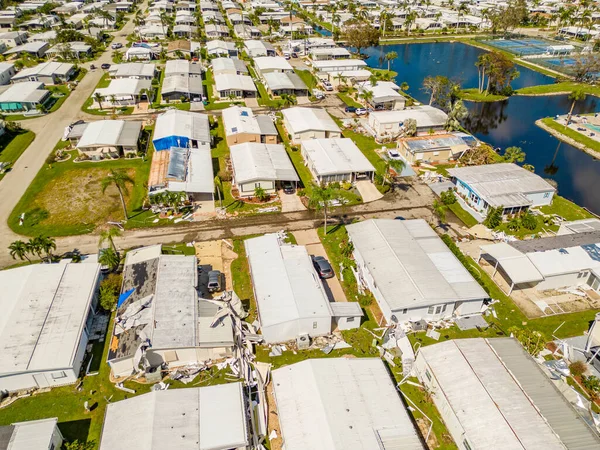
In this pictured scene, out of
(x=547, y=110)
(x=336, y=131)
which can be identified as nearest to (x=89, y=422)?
(x=336, y=131)

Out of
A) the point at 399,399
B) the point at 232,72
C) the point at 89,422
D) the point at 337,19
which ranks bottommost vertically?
the point at 89,422

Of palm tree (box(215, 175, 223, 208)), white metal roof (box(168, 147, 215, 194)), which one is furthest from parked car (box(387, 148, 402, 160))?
white metal roof (box(168, 147, 215, 194))

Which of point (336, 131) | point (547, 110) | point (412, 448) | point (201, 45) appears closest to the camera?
point (412, 448)

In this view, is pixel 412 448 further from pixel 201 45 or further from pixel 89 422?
pixel 201 45

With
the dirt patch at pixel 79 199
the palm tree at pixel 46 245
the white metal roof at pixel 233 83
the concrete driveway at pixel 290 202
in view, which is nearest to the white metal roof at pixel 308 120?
the concrete driveway at pixel 290 202

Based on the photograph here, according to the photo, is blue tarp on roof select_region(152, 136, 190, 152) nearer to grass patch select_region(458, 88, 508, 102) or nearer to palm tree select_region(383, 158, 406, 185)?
palm tree select_region(383, 158, 406, 185)

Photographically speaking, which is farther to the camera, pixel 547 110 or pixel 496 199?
pixel 547 110

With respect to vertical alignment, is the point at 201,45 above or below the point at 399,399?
above

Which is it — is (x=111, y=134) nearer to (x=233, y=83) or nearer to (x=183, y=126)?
(x=183, y=126)
